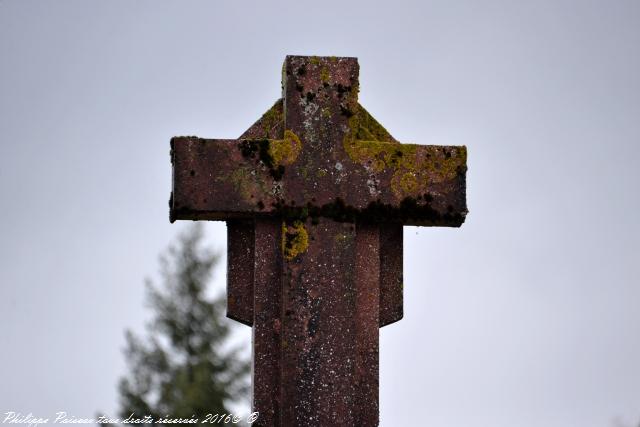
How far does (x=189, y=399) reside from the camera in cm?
2705

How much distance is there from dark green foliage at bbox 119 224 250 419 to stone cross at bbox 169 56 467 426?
18704 mm

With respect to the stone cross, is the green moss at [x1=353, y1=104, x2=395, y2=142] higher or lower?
higher

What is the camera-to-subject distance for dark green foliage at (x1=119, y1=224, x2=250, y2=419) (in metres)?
27.5

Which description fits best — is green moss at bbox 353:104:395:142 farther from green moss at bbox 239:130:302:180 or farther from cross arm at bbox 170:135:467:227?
green moss at bbox 239:130:302:180

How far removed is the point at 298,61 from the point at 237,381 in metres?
19.9

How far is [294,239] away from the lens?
27.3ft

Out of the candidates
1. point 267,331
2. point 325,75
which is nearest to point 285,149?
point 325,75

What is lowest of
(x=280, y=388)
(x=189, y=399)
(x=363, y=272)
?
(x=189, y=399)

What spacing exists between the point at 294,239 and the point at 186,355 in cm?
2117

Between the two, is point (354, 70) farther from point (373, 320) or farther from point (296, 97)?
point (373, 320)

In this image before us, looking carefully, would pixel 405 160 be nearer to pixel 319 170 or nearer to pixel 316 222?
pixel 319 170

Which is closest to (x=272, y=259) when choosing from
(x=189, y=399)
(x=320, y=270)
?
(x=320, y=270)

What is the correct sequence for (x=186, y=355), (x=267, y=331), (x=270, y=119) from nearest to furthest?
(x=267, y=331) < (x=270, y=119) < (x=186, y=355)

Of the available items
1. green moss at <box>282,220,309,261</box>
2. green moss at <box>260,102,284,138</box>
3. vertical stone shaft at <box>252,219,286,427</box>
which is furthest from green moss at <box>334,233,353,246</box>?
green moss at <box>260,102,284,138</box>
